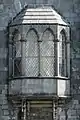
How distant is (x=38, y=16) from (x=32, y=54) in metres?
1.32

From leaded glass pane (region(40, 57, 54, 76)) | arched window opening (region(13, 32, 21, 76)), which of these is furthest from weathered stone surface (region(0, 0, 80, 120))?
leaded glass pane (region(40, 57, 54, 76))

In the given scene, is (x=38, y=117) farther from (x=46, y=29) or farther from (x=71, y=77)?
(x=46, y=29)

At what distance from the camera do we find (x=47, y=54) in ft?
57.1

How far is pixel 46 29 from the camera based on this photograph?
57.2 ft

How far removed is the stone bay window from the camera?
17156 millimetres

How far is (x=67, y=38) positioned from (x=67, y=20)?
0.67 m

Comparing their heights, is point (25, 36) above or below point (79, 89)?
above

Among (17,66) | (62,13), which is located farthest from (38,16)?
(17,66)

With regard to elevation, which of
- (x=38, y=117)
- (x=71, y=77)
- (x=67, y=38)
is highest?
(x=67, y=38)

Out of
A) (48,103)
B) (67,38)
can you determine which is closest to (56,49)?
(67,38)

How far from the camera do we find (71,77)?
1775 cm

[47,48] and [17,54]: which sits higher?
[47,48]

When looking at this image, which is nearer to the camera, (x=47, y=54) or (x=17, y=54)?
(x=47, y=54)

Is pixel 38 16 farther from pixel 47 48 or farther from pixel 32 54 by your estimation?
pixel 32 54
